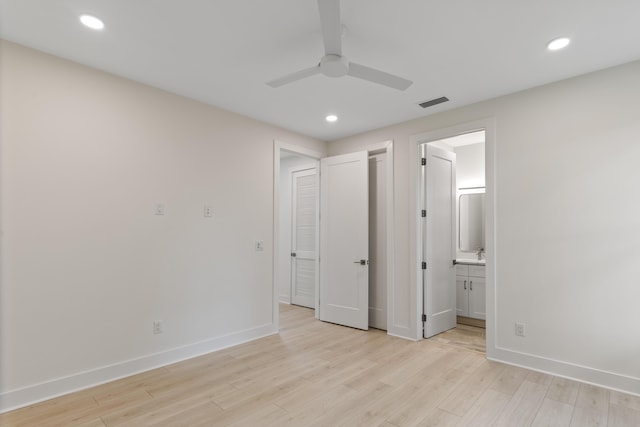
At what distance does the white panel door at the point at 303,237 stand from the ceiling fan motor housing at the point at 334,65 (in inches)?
131

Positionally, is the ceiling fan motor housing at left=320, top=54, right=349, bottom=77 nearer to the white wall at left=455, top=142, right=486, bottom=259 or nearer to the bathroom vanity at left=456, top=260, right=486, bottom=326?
the bathroom vanity at left=456, top=260, right=486, bottom=326

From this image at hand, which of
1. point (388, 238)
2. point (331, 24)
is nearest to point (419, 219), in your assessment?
point (388, 238)

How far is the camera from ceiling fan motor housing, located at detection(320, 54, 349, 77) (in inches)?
82.2

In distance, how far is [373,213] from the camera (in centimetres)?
450

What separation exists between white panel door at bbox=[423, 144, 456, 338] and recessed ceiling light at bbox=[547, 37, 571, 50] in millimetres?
1700

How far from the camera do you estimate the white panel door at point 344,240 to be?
4.35m

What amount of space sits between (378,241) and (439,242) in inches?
30.8

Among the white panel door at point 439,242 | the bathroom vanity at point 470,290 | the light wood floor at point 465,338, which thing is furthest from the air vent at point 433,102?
the light wood floor at point 465,338

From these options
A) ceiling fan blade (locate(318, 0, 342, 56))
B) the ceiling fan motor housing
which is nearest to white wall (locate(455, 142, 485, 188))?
the ceiling fan motor housing

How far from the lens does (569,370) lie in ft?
9.30

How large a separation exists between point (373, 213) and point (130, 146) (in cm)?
298

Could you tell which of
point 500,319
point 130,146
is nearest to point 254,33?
point 130,146

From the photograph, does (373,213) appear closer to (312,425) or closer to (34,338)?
(312,425)

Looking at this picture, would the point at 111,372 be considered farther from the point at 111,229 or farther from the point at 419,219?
the point at 419,219
